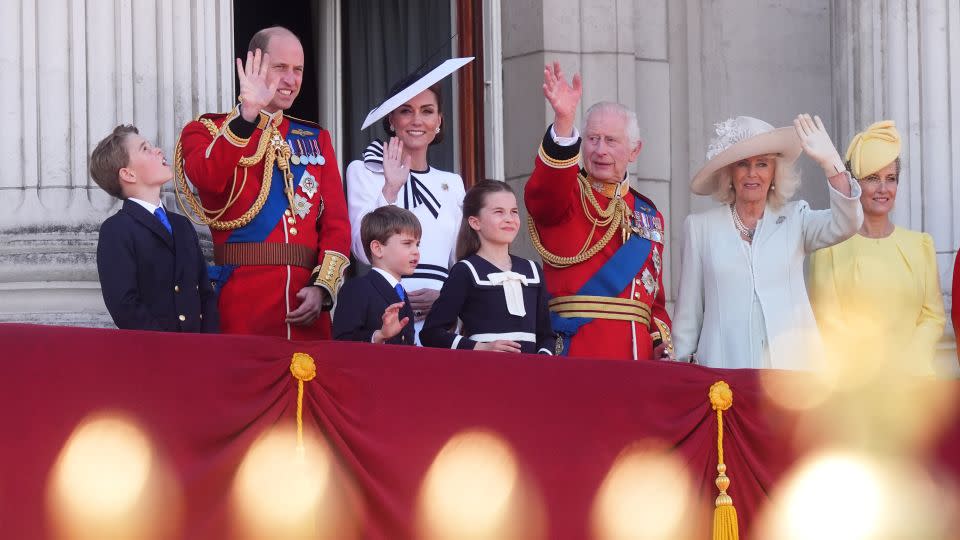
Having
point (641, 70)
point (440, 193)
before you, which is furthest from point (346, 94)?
point (440, 193)

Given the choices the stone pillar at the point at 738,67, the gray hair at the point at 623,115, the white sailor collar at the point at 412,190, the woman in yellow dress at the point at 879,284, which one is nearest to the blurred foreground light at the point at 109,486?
the white sailor collar at the point at 412,190

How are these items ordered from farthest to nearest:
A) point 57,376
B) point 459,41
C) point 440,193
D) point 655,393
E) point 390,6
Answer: point 390,6, point 459,41, point 440,193, point 655,393, point 57,376

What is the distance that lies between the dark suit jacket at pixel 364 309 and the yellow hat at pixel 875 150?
2140mm

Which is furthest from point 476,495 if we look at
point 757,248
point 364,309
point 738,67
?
point 738,67

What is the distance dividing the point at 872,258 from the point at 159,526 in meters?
3.33

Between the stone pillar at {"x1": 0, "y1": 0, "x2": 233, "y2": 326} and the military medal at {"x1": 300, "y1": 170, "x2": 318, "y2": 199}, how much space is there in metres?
0.47

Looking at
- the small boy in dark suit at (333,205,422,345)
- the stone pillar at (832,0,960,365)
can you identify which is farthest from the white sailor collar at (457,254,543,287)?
the stone pillar at (832,0,960,365)

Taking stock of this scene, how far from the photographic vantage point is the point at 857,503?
263 inches

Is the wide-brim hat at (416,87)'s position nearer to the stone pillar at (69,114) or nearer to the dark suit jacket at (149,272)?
the stone pillar at (69,114)

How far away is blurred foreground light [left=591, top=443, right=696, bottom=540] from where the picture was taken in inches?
252

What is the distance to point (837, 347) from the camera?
25.6ft

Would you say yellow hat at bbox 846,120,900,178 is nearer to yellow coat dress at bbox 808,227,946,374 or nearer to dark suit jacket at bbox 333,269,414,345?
yellow coat dress at bbox 808,227,946,374

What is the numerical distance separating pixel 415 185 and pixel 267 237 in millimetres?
818

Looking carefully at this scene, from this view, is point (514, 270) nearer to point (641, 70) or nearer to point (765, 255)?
point (765, 255)
